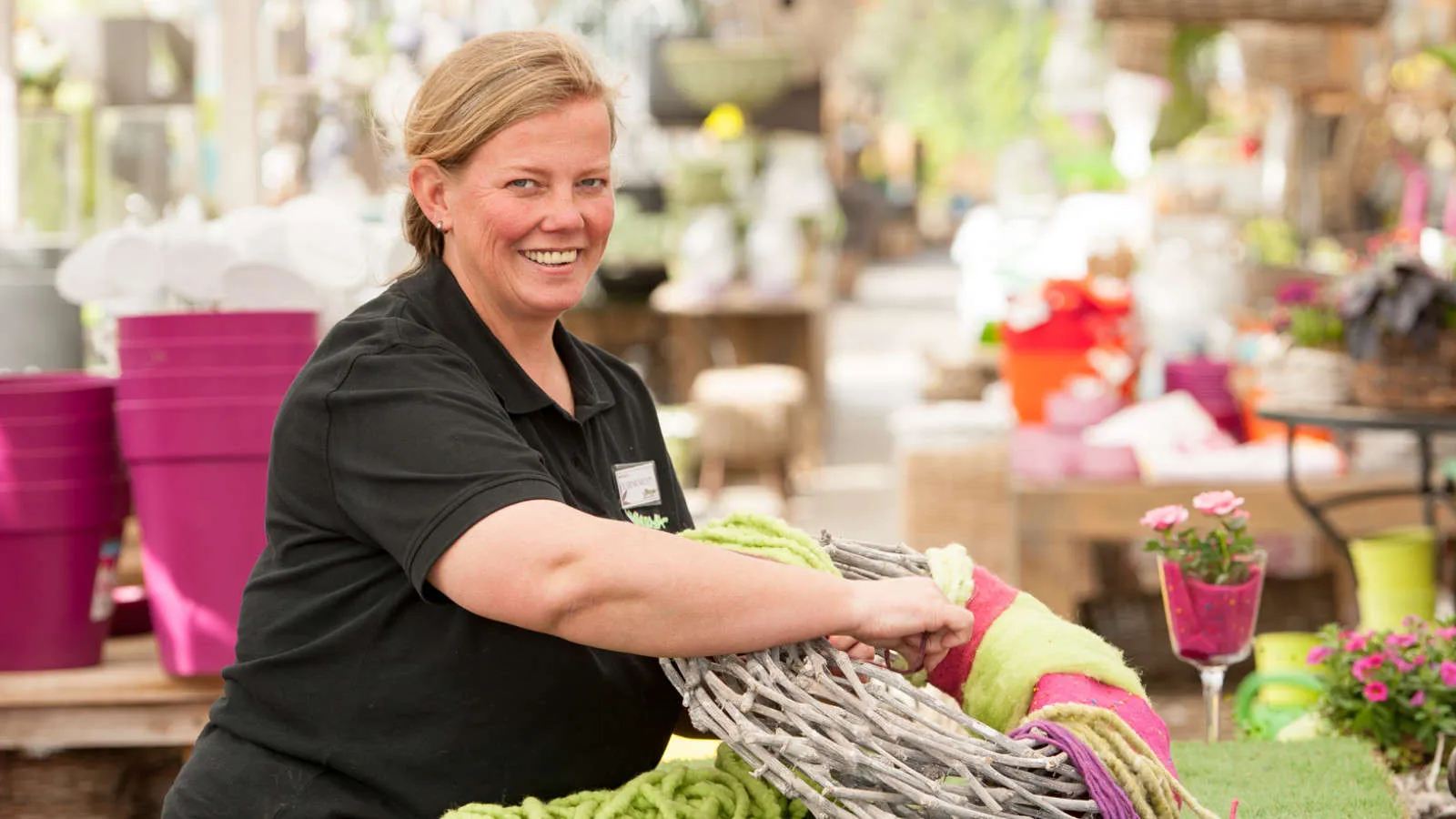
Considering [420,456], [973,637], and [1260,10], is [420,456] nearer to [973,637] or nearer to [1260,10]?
[973,637]

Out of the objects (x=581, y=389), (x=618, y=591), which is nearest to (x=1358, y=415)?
(x=581, y=389)

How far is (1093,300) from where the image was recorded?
517 cm

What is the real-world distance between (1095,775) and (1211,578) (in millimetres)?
765

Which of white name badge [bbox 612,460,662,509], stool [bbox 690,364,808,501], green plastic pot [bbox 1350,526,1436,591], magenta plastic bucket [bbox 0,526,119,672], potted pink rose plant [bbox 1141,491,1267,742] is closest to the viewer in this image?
white name badge [bbox 612,460,662,509]

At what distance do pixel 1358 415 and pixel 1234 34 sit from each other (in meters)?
4.54

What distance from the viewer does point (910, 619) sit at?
144 cm

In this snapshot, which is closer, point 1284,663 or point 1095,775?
point 1095,775

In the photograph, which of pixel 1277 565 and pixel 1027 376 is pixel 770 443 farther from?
pixel 1277 565

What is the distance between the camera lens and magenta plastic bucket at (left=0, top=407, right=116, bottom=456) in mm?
2400

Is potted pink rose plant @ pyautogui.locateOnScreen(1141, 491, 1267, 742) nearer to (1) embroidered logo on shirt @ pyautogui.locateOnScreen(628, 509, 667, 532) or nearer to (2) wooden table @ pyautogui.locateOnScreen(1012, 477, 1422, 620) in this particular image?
(1) embroidered logo on shirt @ pyautogui.locateOnScreen(628, 509, 667, 532)

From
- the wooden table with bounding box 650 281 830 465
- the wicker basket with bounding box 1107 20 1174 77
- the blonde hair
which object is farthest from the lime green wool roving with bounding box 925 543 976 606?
the wooden table with bounding box 650 281 830 465

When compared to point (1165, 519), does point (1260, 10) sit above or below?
above

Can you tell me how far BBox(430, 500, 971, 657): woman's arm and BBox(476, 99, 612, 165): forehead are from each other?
388 millimetres

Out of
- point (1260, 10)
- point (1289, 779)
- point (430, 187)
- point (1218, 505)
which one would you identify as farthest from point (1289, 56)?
point (430, 187)
